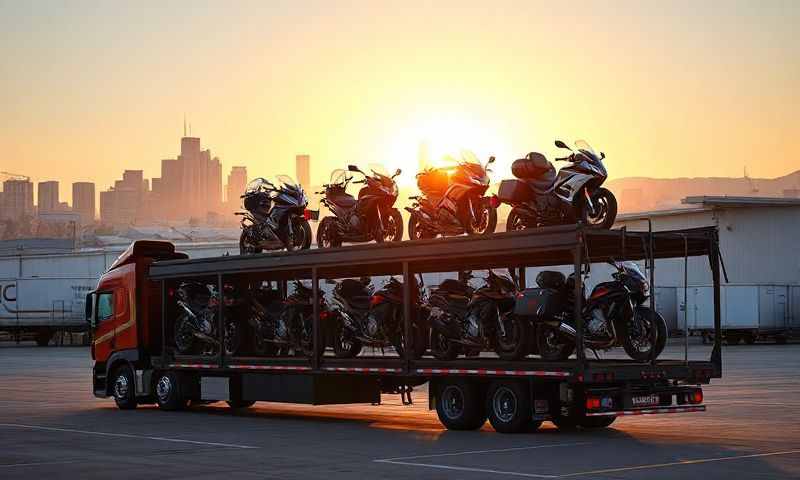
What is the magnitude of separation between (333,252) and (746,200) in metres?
47.8

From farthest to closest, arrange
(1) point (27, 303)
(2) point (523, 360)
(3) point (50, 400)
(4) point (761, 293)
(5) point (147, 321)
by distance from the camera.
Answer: (1) point (27, 303) < (4) point (761, 293) < (3) point (50, 400) < (5) point (147, 321) < (2) point (523, 360)

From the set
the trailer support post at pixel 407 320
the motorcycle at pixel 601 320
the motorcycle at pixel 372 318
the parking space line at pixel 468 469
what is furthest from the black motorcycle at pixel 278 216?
the parking space line at pixel 468 469

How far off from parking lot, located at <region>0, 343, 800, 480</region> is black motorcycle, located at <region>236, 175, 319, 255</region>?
10.1 feet

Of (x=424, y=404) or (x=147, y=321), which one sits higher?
(x=147, y=321)

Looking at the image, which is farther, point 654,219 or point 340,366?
point 654,219

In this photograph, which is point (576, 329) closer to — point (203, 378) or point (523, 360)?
point (523, 360)

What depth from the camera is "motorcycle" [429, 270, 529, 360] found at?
18142mm

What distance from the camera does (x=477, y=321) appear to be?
18641 millimetres

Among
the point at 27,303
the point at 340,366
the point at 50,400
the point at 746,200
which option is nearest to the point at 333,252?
the point at 340,366

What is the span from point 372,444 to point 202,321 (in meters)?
7.80

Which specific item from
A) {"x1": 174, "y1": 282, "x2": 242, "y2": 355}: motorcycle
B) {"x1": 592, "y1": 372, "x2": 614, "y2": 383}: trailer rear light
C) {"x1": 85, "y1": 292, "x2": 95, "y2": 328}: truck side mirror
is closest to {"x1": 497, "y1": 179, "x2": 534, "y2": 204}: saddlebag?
{"x1": 592, "y1": 372, "x2": 614, "y2": 383}: trailer rear light

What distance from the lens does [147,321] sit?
979 inches

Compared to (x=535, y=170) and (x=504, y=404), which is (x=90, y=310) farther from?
(x=504, y=404)

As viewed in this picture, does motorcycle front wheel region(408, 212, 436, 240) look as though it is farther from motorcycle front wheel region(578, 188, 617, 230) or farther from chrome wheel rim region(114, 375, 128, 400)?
chrome wheel rim region(114, 375, 128, 400)
